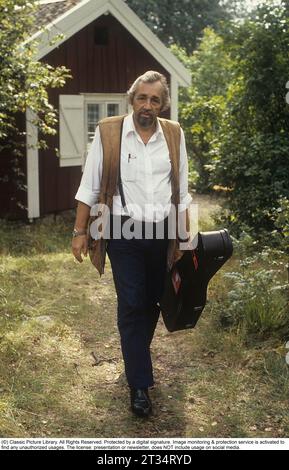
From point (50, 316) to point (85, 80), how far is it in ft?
21.1

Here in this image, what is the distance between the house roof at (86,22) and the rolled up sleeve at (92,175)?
19.6ft

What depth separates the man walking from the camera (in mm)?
3619

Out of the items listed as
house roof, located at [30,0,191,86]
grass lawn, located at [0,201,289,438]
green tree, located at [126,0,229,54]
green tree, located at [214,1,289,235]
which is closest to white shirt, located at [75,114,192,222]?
grass lawn, located at [0,201,289,438]

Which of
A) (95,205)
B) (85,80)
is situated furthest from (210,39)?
(95,205)

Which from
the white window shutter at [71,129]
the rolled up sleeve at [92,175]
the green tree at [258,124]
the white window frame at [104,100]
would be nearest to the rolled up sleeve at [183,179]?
the rolled up sleeve at [92,175]

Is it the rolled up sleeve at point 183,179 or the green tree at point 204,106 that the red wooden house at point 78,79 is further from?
the rolled up sleeve at point 183,179

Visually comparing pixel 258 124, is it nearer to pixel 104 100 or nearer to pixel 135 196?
pixel 104 100

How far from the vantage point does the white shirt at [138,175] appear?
11.9ft

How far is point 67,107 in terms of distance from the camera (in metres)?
10.4

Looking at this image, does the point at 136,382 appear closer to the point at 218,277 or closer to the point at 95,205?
the point at 95,205

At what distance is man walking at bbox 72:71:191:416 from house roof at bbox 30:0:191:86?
5.97 metres

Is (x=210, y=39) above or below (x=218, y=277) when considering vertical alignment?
above
